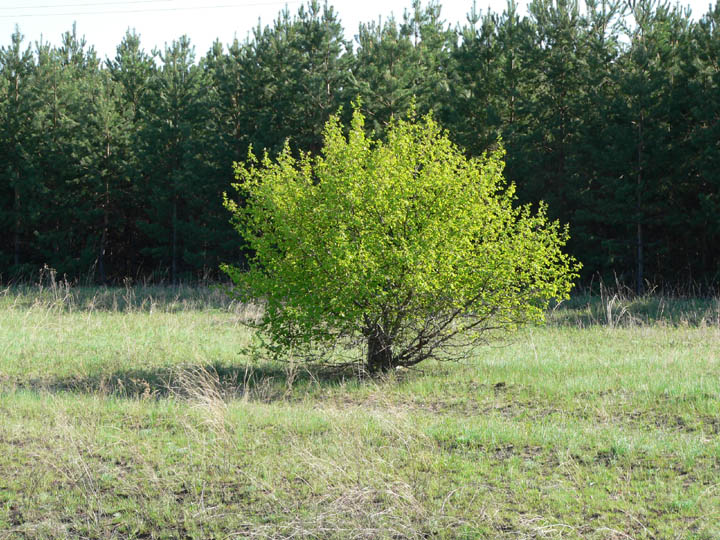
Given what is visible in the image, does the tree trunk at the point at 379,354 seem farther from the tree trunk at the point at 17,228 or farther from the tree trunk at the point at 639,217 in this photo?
the tree trunk at the point at 17,228

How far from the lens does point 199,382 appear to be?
885 centimetres

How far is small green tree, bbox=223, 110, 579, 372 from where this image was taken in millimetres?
8984

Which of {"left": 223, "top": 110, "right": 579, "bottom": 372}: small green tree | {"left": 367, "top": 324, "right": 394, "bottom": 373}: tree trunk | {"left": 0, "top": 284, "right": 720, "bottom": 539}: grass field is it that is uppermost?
{"left": 223, "top": 110, "right": 579, "bottom": 372}: small green tree

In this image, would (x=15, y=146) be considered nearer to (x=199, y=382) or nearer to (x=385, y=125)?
(x=385, y=125)

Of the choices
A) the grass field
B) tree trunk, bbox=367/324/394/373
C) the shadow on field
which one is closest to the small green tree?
tree trunk, bbox=367/324/394/373

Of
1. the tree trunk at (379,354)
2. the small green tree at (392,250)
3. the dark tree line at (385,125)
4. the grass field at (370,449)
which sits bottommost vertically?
the grass field at (370,449)

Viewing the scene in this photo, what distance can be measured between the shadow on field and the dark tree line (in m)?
11.5

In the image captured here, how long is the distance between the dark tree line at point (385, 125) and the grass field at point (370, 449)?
35.9 feet

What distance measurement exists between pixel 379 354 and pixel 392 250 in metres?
1.88

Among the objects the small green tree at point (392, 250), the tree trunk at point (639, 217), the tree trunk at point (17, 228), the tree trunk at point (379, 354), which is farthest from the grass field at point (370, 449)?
the tree trunk at point (17, 228)

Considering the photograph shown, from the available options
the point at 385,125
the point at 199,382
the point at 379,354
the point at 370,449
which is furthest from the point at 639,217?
the point at 370,449

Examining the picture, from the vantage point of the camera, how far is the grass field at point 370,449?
16.1ft

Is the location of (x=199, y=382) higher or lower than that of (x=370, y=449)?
higher

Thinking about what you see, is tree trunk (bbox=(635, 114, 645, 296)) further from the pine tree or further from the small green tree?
the pine tree
